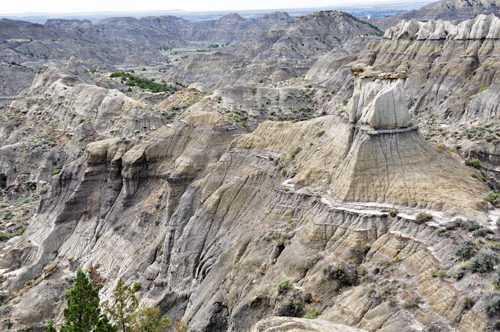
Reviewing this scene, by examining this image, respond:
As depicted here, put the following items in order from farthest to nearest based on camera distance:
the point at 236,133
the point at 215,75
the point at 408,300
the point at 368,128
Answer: the point at 215,75 < the point at 236,133 < the point at 368,128 < the point at 408,300

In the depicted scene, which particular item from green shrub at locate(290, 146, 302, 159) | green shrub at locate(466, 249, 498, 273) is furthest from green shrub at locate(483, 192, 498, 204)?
green shrub at locate(290, 146, 302, 159)

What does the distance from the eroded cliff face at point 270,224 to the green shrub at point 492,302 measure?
0.38 m

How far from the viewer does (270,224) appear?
3041cm

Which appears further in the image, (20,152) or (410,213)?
(20,152)

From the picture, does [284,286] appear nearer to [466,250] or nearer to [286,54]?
[466,250]

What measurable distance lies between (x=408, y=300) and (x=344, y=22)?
194m

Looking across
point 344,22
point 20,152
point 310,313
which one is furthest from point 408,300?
point 344,22

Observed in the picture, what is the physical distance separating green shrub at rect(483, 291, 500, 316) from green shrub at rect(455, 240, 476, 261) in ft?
9.08

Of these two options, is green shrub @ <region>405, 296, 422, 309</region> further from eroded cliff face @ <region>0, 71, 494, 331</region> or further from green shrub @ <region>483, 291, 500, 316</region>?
green shrub @ <region>483, 291, 500, 316</region>

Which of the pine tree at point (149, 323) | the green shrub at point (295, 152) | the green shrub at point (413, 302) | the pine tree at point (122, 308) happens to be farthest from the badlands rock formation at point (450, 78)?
the pine tree at point (122, 308)

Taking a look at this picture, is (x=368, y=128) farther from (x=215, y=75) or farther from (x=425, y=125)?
(x=215, y=75)

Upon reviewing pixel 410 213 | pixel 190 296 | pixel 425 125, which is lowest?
pixel 190 296

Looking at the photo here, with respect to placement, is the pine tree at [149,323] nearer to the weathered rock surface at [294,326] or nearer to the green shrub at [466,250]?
the weathered rock surface at [294,326]

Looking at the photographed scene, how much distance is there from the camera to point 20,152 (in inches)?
2884
